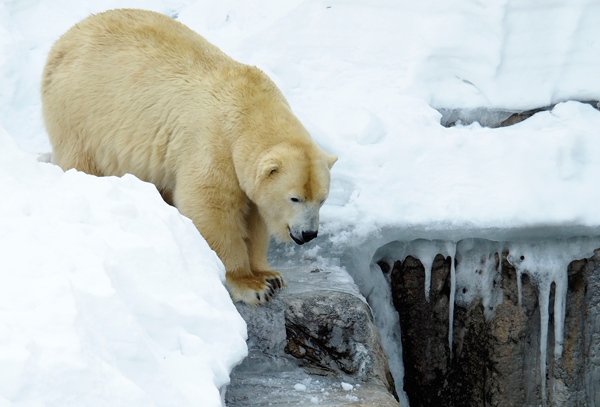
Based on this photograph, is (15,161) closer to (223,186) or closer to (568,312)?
(223,186)

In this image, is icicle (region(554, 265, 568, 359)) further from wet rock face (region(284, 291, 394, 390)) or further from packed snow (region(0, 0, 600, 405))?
wet rock face (region(284, 291, 394, 390))

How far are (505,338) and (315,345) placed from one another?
174 cm

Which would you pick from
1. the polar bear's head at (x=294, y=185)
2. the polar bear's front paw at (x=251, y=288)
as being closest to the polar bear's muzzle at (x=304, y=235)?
the polar bear's head at (x=294, y=185)

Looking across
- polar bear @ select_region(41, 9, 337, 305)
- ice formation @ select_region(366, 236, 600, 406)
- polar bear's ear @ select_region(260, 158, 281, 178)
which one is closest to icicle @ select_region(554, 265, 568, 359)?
ice formation @ select_region(366, 236, 600, 406)

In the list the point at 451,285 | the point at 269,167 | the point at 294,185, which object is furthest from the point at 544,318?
the point at 269,167

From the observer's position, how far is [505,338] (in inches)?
194

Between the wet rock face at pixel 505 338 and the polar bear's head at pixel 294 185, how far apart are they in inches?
53.8

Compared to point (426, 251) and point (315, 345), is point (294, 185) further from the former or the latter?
point (426, 251)

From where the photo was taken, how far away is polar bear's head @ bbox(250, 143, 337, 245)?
3764 mm

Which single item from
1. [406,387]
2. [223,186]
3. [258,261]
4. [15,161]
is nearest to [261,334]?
[258,261]

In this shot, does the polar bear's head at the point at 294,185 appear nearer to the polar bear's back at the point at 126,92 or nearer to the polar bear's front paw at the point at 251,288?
the polar bear's front paw at the point at 251,288

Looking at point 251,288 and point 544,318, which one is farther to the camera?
point 544,318

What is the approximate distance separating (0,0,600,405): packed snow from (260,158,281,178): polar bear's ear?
2.66 feet

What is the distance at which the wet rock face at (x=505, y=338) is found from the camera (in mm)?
4879
